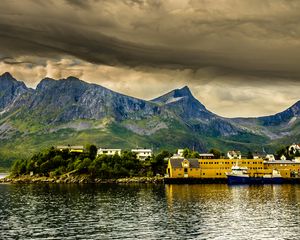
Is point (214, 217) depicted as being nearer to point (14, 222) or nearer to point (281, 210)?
point (281, 210)

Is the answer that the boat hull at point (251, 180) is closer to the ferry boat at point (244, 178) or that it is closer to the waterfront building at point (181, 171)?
the ferry boat at point (244, 178)

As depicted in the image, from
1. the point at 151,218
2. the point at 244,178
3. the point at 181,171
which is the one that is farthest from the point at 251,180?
the point at 151,218

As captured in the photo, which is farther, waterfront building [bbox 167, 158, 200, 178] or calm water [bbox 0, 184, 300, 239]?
waterfront building [bbox 167, 158, 200, 178]

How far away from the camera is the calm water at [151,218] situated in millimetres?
69812

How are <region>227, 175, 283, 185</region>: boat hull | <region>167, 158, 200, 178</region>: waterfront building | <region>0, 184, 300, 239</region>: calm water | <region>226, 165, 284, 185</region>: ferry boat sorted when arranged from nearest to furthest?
1. <region>0, 184, 300, 239</region>: calm water
2. <region>227, 175, 283, 185</region>: boat hull
3. <region>226, 165, 284, 185</region>: ferry boat
4. <region>167, 158, 200, 178</region>: waterfront building

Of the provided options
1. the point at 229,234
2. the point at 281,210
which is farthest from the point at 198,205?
the point at 229,234

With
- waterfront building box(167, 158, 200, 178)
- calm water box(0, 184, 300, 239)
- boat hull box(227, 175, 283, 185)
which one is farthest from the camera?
waterfront building box(167, 158, 200, 178)

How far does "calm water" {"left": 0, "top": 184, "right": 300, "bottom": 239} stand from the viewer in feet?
229

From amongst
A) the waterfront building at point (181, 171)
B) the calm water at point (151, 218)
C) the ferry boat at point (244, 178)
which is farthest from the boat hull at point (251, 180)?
the calm water at point (151, 218)

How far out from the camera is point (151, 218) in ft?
278

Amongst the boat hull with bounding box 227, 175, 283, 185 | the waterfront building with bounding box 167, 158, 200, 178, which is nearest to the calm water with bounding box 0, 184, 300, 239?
the boat hull with bounding box 227, 175, 283, 185

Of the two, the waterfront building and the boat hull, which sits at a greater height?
the waterfront building

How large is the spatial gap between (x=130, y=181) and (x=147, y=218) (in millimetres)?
111379

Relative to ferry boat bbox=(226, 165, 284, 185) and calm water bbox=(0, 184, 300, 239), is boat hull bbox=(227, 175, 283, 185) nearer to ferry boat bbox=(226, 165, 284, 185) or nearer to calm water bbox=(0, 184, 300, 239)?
ferry boat bbox=(226, 165, 284, 185)
